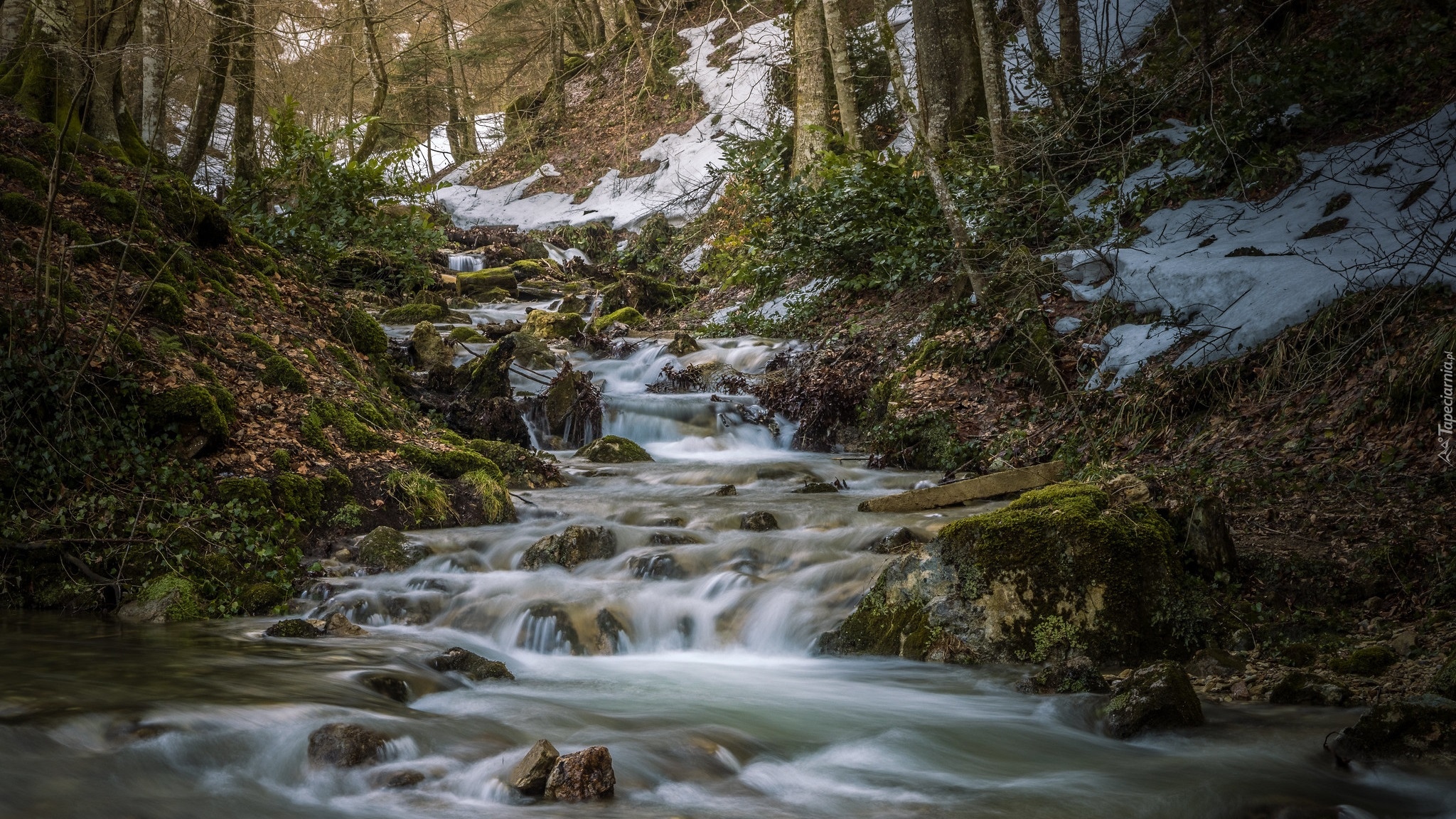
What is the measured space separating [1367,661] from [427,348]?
10340 millimetres

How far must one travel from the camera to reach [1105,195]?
10430mm

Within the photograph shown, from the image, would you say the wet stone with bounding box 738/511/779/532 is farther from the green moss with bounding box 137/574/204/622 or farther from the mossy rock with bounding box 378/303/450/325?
the mossy rock with bounding box 378/303/450/325

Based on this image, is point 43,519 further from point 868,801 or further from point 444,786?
point 868,801

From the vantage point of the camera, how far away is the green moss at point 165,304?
7.06m

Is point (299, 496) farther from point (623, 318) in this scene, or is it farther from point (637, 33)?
point (623, 318)

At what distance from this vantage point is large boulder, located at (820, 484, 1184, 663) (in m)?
4.88

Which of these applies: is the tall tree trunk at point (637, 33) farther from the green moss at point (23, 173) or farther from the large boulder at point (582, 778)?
the large boulder at point (582, 778)

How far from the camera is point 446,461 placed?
26.3 feet

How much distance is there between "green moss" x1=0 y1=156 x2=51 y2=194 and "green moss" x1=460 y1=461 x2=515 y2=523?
13.1ft

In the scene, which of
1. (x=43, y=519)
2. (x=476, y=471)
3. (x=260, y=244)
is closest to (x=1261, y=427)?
(x=476, y=471)

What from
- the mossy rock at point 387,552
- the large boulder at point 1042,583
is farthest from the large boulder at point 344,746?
the large boulder at point 1042,583

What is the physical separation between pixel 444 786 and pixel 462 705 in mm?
1007

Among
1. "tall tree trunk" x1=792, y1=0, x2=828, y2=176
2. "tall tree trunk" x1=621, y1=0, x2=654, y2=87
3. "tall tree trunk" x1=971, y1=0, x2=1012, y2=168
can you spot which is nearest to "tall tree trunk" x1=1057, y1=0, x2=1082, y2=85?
"tall tree trunk" x1=971, y1=0, x2=1012, y2=168

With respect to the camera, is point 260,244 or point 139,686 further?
point 260,244
